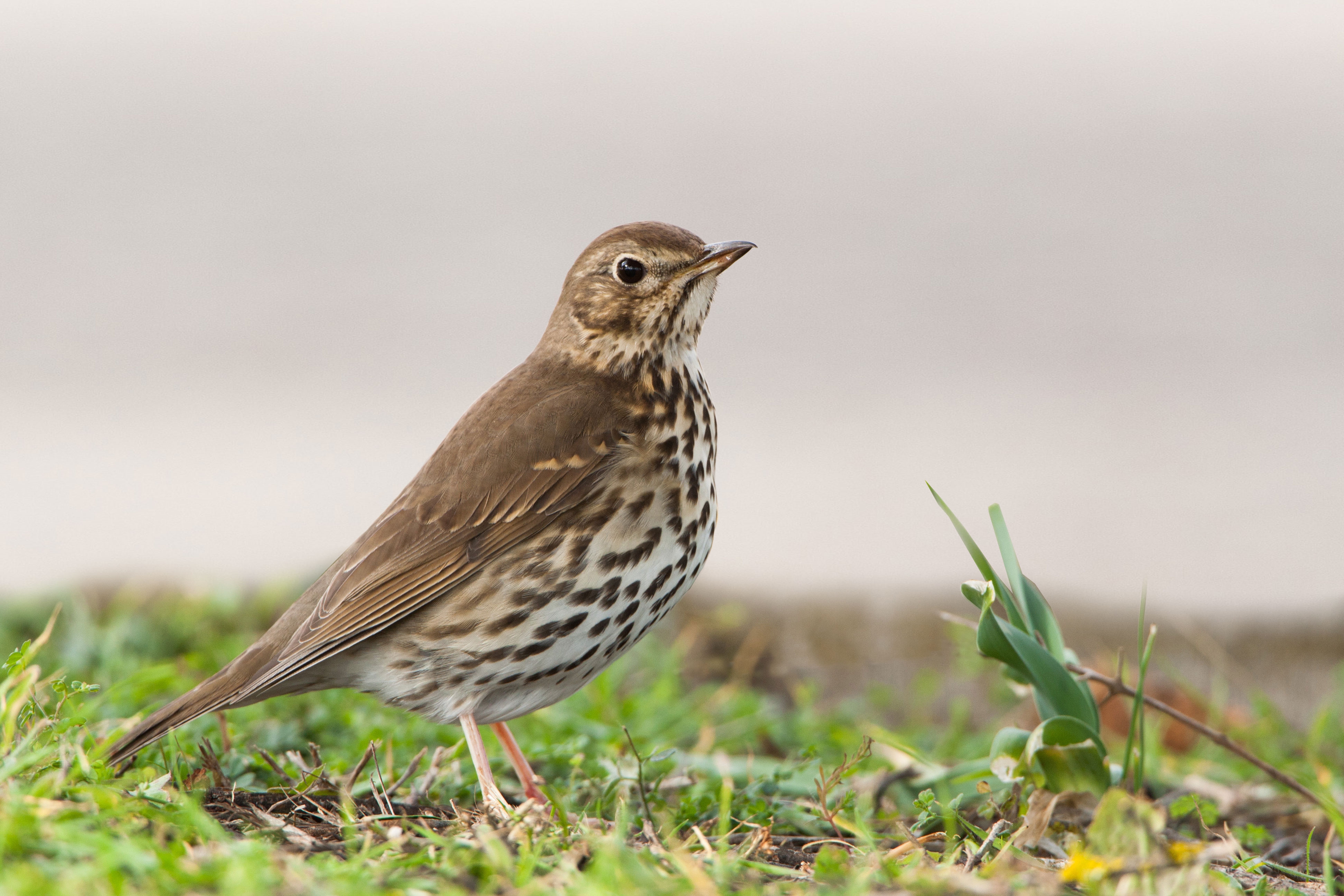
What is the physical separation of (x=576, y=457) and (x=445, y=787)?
0.90 m

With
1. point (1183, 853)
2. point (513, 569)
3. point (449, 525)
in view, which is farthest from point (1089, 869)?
point (449, 525)

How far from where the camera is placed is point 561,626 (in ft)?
10.3

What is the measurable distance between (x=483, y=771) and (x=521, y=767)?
0.98ft

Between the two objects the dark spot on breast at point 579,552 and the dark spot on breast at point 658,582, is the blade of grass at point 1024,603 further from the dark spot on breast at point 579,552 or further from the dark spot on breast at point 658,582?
the dark spot on breast at point 579,552

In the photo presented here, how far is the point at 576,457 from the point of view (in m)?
3.25

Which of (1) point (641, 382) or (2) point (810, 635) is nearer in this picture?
(1) point (641, 382)

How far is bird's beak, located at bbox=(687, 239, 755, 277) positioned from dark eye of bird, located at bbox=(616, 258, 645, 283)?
132 millimetres

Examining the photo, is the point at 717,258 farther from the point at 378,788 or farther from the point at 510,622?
the point at 378,788

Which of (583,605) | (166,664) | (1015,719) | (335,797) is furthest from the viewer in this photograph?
(1015,719)

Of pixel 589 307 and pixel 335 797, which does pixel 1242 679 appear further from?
pixel 335 797

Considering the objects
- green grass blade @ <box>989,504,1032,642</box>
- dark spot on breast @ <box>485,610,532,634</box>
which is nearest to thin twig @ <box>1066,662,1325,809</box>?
green grass blade @ <box>989,504,1032,642</box>

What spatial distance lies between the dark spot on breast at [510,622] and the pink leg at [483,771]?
24 cm

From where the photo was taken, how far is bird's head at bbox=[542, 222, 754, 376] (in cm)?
354

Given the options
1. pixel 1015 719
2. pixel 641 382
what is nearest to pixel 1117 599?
pixel 1015 719
